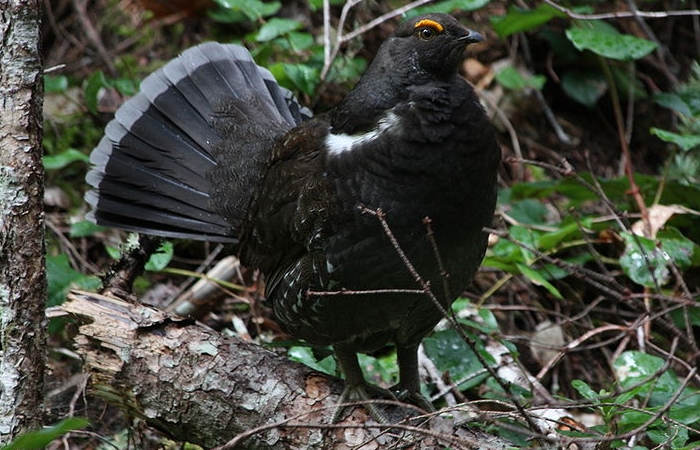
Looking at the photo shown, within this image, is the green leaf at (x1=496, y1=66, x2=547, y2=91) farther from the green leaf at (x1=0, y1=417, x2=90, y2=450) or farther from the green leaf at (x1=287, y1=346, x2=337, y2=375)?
the green leaf at (x1=0, y1=417, x2=90, y2=450)

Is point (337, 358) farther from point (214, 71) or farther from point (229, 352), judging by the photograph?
point (214, 71)

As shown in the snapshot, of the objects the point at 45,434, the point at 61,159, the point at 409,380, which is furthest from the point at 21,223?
the point at 61,159

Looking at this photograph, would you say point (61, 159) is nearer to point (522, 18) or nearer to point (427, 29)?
point (427, 29)

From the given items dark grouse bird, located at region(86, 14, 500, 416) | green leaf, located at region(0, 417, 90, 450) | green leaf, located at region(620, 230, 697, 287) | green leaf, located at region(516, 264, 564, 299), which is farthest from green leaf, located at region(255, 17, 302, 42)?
green leaf, located at region(0, 417, 90, 450)

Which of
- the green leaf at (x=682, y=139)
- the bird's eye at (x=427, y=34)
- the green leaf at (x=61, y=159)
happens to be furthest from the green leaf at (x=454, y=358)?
the green leaf at (x=61, y=159)

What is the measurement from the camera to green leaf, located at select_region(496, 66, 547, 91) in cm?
591

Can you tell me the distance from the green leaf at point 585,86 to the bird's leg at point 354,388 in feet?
11.0

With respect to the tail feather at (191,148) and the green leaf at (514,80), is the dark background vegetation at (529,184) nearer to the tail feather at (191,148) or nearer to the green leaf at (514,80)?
the green leaf at (514,80)

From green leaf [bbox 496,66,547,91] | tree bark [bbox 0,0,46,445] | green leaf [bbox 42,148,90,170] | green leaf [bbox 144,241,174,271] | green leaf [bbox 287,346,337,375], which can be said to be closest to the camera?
tree bark [bbox 0,0,46,445]

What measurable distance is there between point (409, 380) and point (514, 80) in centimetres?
276

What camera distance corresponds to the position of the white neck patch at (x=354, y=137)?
3383mm

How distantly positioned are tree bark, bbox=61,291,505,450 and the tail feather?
761 mm

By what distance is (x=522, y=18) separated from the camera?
555 centimetres

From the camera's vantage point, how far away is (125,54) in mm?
6699
